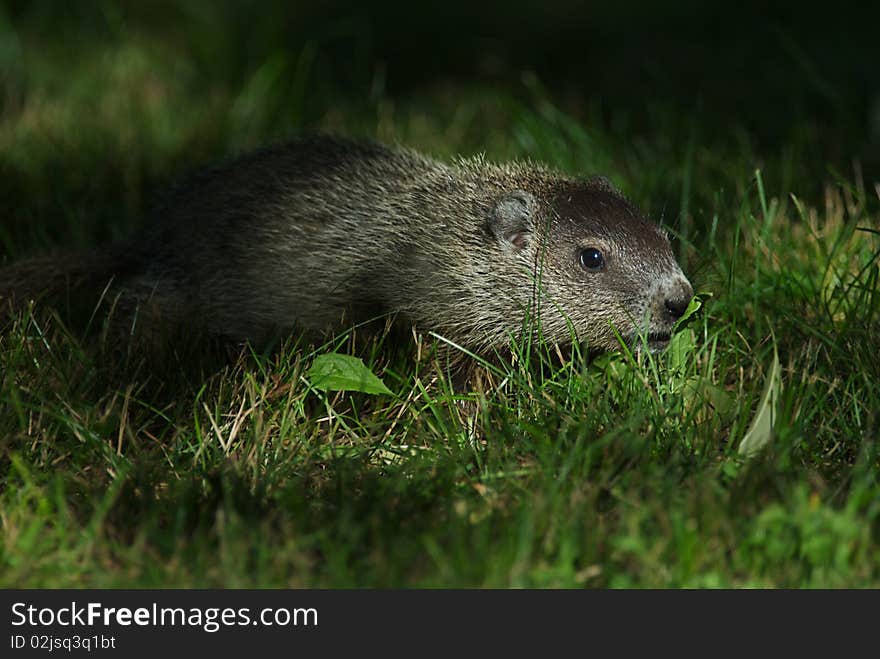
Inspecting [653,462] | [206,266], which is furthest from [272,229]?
[653,462]

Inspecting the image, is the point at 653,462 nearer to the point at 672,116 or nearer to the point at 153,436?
the point at 153,436

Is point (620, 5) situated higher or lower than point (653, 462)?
higher

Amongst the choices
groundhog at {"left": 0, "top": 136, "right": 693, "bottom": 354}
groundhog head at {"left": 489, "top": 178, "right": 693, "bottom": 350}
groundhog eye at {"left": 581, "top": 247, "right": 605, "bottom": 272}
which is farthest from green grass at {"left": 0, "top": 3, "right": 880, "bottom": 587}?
groundhog eye at {"left": 581, "top": 247, "right": 605, "bottom": 272}

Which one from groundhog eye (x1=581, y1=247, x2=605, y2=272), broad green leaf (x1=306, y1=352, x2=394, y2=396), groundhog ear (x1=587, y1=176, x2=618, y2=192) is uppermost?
groundhog ear (x1=587, y1=176, x2=618, y2=192)

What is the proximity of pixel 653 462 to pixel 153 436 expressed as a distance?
5.62ft

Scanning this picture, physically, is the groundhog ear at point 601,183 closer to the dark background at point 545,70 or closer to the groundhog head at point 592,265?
the groundhog head at point 592,265

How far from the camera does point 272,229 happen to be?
4.93 metres

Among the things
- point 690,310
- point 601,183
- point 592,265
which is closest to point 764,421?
point 690,310

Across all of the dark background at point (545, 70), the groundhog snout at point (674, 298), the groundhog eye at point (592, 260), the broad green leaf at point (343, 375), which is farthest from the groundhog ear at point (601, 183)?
the broad green leaf at point (343, 375)

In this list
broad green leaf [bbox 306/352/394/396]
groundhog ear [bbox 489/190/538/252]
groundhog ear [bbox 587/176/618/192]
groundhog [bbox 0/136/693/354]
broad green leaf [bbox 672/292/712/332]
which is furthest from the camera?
groundhog ear [bbox 587/176/618/192]

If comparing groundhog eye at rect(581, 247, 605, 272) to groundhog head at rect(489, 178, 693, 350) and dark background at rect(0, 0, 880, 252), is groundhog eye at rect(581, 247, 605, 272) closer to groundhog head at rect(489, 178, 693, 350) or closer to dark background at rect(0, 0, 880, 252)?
groundhog head at rect(489, 178, 693, 350)

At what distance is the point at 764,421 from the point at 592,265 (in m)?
1.20

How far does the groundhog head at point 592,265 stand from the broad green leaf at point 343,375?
77cm

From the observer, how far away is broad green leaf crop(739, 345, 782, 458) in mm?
3447
